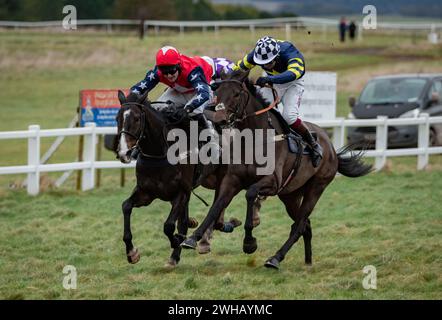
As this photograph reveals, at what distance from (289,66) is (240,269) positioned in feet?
7.70

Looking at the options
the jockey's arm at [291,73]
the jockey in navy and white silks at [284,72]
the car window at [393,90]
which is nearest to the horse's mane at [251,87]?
the jockey in navy and white silks at [284,72]

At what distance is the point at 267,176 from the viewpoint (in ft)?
32.2

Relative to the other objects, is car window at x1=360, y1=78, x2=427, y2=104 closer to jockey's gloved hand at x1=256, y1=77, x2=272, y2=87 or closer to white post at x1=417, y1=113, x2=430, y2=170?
white post at x1=417, y1=113, x2=430, y2=170

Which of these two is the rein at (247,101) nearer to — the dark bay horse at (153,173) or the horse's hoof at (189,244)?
the dark bay horse at (153,173)

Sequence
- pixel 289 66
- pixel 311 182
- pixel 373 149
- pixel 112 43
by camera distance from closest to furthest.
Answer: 1. pixel 289 66
2. pixel 311 182
3. pixel 373 149
4. pixel 112 43

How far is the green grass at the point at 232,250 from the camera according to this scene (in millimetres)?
9047

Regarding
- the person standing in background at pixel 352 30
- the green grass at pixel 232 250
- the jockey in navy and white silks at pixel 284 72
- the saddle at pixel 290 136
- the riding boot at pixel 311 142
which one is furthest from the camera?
the person standing in background at pixel 352 30

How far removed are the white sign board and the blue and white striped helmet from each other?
8.59 metres

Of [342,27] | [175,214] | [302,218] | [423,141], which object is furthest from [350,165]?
[342,27]

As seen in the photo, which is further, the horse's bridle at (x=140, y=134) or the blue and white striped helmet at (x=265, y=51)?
the blue and white striped helmet at (x=265, y=51)

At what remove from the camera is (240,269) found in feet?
33.3
